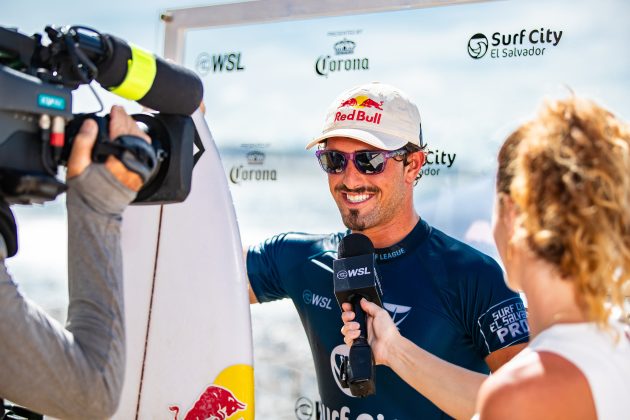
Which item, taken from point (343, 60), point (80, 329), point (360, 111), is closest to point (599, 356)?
point (80, 329)

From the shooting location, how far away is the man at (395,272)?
2.17m

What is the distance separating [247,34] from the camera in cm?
290

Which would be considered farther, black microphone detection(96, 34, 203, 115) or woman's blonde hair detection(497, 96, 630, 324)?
black microphone detection(96, 34, 203, 115)

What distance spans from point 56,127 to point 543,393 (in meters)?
0.99

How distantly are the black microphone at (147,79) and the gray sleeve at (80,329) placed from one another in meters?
0.24

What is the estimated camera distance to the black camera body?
1.33 metres

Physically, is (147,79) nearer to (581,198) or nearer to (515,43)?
(581,198)

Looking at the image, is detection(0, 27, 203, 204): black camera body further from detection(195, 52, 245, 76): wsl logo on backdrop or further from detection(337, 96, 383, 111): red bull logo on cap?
detection(195, 52, 245, 76): wsl logo on backdrop

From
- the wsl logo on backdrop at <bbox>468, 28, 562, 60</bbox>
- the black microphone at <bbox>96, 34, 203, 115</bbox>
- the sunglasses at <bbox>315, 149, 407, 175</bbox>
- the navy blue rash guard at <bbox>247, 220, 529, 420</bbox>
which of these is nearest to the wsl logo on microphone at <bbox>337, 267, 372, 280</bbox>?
the navy blue rash guard at <bbox>247, 220, 529, 420</bbox>

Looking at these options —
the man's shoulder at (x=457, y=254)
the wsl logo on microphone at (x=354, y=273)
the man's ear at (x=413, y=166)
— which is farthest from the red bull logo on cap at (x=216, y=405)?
the man's ear at (x=413, y=166)

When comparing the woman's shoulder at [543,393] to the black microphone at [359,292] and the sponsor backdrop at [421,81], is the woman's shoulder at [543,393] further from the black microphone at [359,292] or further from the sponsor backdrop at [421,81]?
the sponsor backdrop at [421,81]

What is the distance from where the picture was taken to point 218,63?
2975 mm

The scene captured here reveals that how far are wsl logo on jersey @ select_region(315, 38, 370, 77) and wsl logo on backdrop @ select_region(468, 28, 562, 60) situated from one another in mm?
409

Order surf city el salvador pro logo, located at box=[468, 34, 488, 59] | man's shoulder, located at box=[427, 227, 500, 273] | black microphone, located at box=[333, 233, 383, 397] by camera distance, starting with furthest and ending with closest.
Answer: surf city el salvador pro logo, located at box=[468, 34, 488, 59]
man's shoulder, located at box=[427, 227, 500, 273]
black microphone, located at box=[333, 233, 383, 397]
